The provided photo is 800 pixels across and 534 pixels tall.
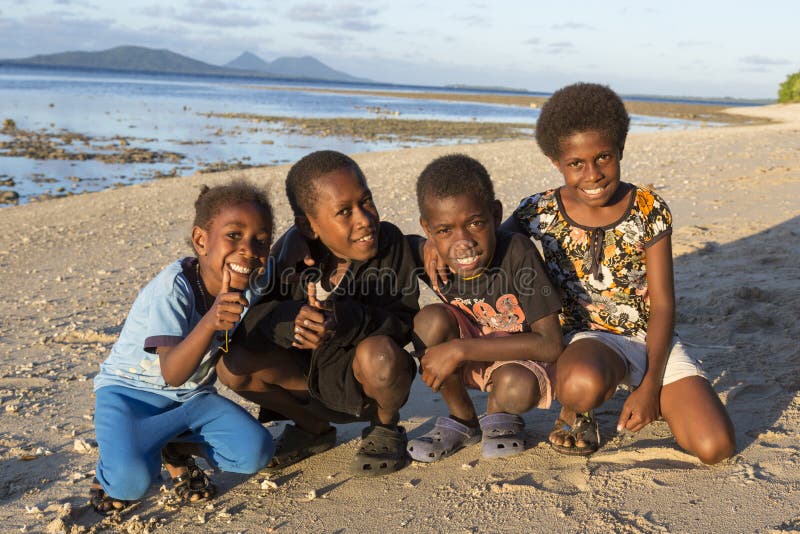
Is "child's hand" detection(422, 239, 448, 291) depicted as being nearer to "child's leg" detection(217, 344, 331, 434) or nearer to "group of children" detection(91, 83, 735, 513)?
"group of children" detection(91, 83, 735, 513)

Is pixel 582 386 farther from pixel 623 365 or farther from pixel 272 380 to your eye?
pixel 272 380

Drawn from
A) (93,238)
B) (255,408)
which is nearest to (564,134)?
(255,408)

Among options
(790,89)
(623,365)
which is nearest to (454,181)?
(623,365)

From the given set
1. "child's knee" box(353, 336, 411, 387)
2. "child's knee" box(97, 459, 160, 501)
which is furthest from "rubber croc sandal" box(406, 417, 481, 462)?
"child's knee" box(97, 459, 160, 501)

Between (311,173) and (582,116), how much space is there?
1.29 m

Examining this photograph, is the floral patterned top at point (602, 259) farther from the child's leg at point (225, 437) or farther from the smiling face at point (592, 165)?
the child's leg at point (225, 437)

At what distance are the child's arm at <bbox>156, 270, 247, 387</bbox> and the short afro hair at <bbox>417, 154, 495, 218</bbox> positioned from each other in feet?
3.15

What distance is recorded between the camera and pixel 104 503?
2.72 metres

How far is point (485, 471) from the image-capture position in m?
2.92

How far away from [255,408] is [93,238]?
5.07 m

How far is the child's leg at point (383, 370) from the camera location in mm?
2994

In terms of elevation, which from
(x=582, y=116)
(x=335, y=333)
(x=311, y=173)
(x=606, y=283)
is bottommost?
(x=335, y=333)

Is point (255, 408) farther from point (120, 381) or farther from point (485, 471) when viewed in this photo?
point (485, 471)

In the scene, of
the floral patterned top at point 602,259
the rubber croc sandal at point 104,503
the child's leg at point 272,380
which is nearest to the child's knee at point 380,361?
the child's leg at point 272,380
